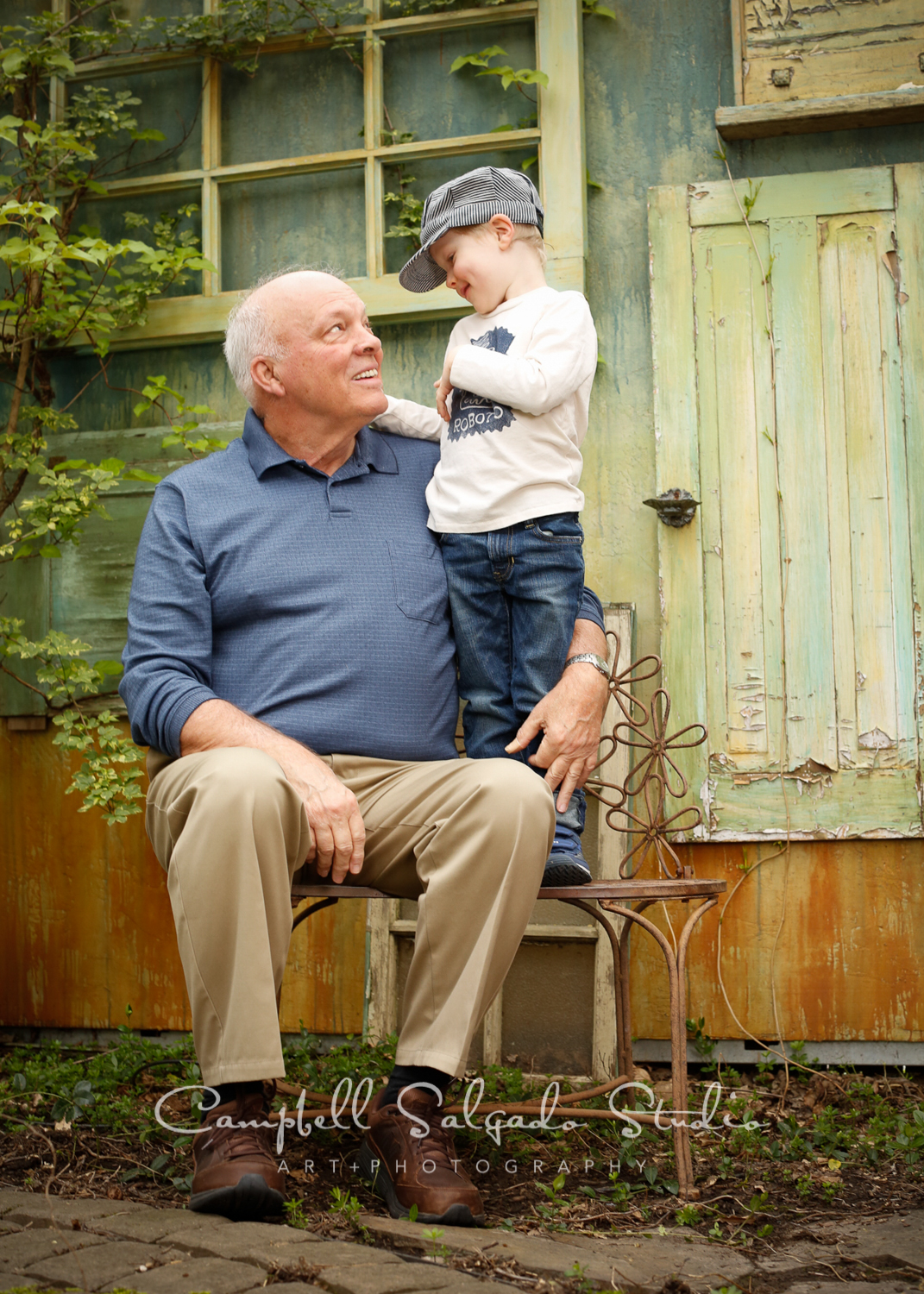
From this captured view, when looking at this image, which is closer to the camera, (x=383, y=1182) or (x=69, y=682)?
(x=383, y=1182)

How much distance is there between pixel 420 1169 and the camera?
193cm

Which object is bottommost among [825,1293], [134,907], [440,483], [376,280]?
[825,1293]

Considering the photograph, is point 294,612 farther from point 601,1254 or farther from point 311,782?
point 601,1254

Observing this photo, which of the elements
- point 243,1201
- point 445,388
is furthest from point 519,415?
point 243,1201

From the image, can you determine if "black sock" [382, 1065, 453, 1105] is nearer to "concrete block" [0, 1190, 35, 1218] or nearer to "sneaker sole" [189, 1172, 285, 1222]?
"sneaker sole" [189, 1172, 285, 1222]

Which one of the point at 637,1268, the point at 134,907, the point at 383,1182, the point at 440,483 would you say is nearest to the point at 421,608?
the point at 440,483

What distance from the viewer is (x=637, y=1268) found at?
1777mm

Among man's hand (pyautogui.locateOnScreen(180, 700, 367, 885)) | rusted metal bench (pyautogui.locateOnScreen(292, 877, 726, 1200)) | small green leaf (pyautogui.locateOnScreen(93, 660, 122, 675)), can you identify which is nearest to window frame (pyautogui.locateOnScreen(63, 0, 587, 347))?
small green leaf (pyautogui.locateOnScreen(93, 660, 122, 675))

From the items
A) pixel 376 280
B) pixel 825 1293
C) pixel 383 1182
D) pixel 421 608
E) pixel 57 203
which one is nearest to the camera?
pixel 825 1293

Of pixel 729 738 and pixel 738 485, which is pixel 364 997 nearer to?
pixel 729 738

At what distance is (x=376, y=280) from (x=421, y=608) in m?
1.45

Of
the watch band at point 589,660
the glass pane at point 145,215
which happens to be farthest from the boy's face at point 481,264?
the glass pane at point 145,215

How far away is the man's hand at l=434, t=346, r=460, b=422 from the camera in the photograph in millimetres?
2438

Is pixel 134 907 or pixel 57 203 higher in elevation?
pixel 57 203
